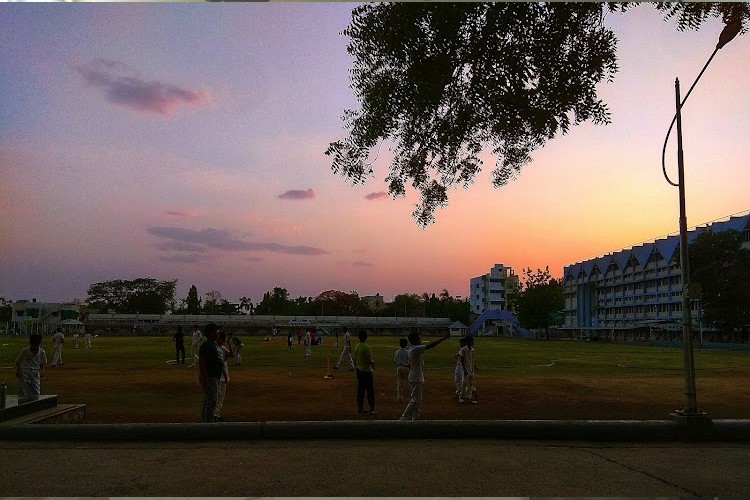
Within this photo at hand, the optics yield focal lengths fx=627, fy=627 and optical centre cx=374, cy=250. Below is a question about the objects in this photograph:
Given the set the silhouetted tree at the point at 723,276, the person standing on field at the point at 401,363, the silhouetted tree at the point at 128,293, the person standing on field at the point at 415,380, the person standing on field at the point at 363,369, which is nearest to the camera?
the person standing on field at the point at 415,380

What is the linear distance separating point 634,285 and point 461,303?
218 ft

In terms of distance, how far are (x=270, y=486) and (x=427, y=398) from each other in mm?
10799

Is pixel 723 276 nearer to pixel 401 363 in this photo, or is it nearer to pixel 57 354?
pixel 401 363

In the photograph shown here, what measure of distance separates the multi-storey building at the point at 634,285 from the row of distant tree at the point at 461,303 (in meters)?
4.84

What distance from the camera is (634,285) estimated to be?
98312mm

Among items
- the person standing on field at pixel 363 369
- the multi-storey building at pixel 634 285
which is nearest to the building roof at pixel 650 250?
the multi-storey building at pixel 634 285

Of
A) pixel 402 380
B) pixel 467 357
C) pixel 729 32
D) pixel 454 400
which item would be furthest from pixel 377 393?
pixel 729 32

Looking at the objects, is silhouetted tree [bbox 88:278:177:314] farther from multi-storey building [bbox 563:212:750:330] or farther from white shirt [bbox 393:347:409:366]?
white shirt [bbox 393:347:409:366]

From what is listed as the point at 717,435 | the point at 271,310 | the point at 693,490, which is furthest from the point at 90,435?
the point at 271,310

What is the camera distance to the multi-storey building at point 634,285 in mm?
85750

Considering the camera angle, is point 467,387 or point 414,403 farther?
point 467,387

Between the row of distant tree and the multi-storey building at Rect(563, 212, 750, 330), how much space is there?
484cm

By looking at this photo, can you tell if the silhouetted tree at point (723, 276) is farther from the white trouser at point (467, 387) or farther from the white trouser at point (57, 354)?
the white trouser at point (57, 354)

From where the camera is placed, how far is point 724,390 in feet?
69.4
